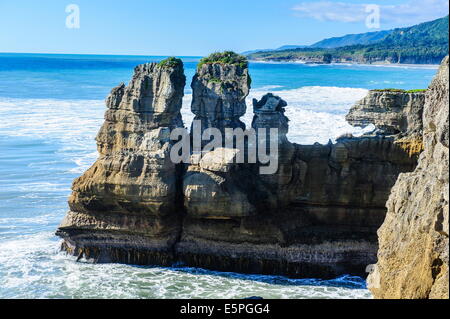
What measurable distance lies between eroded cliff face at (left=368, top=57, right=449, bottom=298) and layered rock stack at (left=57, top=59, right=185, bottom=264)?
990 centimetres

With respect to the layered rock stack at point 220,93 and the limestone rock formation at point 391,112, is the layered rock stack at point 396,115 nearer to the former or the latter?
the limestone rock formation at point 391,112

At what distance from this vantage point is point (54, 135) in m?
44.6

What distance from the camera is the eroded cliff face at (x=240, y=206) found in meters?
21.2

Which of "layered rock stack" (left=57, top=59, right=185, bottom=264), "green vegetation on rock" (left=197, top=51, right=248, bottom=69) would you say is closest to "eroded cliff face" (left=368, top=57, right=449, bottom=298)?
"layered rock stack" (left=57, top=59, right=185, bottom=264)

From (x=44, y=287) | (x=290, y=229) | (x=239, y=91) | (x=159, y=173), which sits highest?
(x=239, y=91)

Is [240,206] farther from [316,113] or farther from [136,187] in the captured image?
[316,113]

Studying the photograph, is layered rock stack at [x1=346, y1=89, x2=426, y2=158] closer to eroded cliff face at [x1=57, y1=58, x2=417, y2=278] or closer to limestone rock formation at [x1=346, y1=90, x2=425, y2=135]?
limestone rock formation at [x1=346, y1=90, x2=425, y2=135]

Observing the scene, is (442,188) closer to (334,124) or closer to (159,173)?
(159,173)

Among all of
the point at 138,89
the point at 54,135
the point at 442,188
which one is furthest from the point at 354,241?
the point at 54,135

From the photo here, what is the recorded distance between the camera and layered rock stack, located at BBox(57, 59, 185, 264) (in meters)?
21.2

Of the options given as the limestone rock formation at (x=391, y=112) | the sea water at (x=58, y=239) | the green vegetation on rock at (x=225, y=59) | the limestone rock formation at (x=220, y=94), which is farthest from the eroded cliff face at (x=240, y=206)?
the green vegetation on rock at (x=225, y=59)

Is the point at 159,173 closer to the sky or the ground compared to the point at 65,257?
closer to the sky

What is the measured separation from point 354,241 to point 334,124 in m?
20.1

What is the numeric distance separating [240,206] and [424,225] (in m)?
10.5
